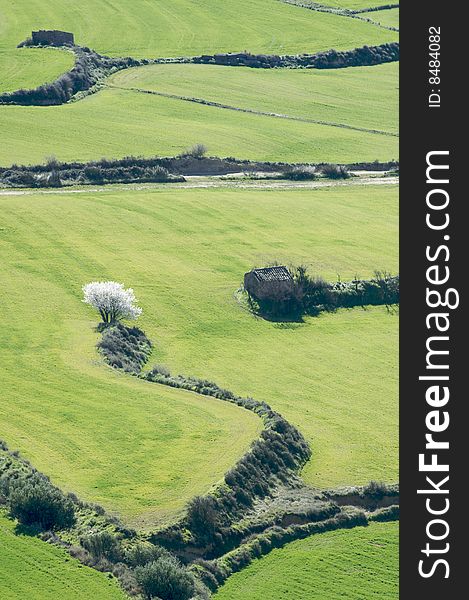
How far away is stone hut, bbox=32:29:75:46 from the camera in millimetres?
165375

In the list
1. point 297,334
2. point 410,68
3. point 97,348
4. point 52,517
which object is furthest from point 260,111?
point 410,68

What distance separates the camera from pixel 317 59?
177375 mm

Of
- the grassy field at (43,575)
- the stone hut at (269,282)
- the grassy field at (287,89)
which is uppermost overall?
the grassy field at (287,89)

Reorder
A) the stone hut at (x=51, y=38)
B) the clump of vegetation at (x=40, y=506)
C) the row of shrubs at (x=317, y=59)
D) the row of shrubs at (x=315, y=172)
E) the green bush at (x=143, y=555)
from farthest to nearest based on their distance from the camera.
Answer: the row of shrubs at (x=317, y=59), the stone hut at (x=51, y=38), the row of shrubs at (x=315, y=172), the clump of vegetation at (x=40, y=506), the green bush at (x=143, y=555)

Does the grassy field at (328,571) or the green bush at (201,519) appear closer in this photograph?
the grassy field at (328,571)

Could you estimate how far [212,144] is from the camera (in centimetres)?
13700

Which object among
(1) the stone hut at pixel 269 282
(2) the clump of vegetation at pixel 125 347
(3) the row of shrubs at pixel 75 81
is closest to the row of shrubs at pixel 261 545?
(2) the clump of vegetation at pixel 125 347

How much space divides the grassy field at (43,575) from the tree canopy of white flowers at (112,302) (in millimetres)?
35457

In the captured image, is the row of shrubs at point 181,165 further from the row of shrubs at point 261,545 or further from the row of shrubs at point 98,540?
the row of shrubs at point 98,540

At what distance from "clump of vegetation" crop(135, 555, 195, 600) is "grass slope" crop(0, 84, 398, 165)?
76994 mm

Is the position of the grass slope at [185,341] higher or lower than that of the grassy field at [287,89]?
lower

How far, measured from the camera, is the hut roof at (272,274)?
9619 cm

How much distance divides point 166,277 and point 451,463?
66.0 metres

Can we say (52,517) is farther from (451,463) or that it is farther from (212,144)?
(212,144)
